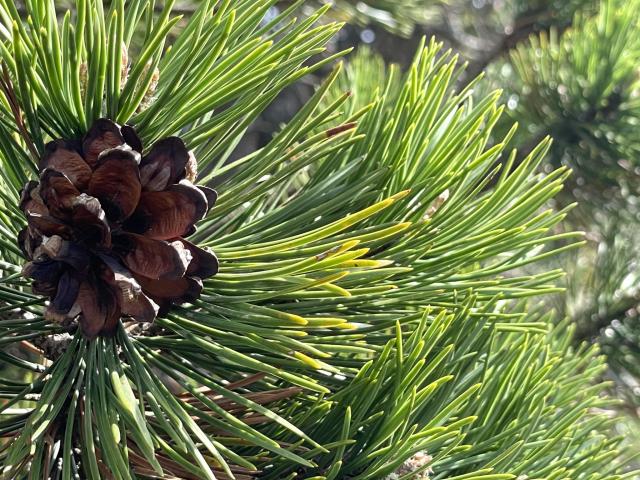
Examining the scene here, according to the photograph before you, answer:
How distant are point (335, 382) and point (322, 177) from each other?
14 cm

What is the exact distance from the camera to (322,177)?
57 centimetres

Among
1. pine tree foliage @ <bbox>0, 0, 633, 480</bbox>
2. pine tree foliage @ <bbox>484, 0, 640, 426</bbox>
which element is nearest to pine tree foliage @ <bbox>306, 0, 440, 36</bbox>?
pine tree foliage @ <bbox>484, 0, 640, 426</bbox>

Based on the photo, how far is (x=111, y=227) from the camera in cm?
45

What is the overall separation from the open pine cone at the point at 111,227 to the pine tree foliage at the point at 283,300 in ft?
0.07

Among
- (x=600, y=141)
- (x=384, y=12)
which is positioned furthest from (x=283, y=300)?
(x=384, y=12)

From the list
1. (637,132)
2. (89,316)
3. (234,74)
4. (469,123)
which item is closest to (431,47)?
(469,123)

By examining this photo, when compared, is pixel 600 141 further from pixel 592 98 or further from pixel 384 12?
pixel 384 12

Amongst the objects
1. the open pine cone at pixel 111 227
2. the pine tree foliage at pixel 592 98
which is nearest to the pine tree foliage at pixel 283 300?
the open pine cone at pixel 111 227

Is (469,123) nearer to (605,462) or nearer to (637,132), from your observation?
(605,462)

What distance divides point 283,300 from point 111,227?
0.40ft

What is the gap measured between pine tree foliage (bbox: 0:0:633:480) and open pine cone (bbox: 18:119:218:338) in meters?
0.02

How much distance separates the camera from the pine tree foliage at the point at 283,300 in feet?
1.38

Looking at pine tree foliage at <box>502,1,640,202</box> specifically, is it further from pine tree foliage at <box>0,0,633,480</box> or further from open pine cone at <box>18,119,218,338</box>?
open pine cone at <box>18,119,218,338</box>

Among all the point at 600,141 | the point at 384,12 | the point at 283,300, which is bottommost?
the point at 283,300
